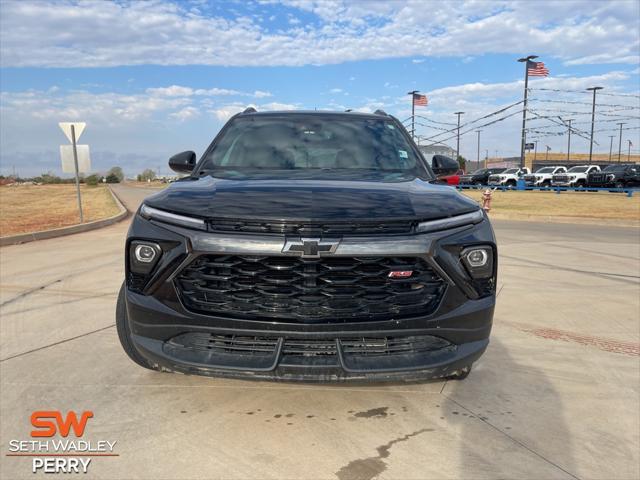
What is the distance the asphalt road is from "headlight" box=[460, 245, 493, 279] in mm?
875

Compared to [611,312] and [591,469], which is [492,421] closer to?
[591,469]

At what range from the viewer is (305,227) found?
7.48 feet

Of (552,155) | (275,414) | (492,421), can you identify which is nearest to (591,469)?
(492,421)

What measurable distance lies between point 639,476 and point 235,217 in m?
2.22

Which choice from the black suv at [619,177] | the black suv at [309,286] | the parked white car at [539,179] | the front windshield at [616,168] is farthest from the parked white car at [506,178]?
the black suv at [309,286]

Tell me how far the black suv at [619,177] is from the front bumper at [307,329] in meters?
34.0

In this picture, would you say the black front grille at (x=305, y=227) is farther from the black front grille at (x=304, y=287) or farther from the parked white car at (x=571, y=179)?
the parked white car at (x=571, y=179)

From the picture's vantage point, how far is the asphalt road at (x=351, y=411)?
232 centimetres

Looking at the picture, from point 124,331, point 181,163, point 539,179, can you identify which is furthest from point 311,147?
point 539,179

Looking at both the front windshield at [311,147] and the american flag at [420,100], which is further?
the american flag at [420,100]

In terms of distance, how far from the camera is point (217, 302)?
92.3 inches

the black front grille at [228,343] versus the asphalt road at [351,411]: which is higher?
the black front grille at [228,343]

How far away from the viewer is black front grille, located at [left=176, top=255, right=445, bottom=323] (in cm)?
229

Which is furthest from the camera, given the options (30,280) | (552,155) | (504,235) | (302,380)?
(552,155)
